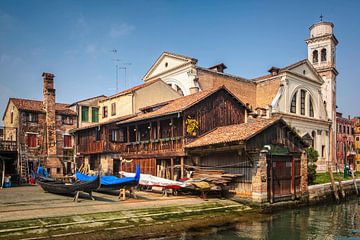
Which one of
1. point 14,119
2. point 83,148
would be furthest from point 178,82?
point 14,119

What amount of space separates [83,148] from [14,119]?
10390mm

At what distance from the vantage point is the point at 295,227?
46.5ft

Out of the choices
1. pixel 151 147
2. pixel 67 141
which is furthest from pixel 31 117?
pixel 151 147

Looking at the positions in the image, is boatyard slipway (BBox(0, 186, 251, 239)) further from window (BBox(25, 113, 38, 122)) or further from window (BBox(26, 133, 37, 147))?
window (BBox(25, 113, 38, 122))

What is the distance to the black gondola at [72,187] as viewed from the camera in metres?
15.7

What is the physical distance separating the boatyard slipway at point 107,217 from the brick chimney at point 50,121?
65.3 ft

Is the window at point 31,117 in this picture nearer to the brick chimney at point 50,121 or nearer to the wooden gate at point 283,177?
the brick chimney at point 50,121

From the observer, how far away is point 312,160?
89.0ft

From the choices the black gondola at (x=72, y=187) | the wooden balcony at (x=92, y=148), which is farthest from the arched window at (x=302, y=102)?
the black gondola at (x=72, y=187)

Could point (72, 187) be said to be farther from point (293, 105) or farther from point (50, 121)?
point (293, 105)

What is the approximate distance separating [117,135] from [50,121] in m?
11.7

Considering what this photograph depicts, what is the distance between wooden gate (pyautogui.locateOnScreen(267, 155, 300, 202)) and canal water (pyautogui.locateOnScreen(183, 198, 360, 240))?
0.91 meters

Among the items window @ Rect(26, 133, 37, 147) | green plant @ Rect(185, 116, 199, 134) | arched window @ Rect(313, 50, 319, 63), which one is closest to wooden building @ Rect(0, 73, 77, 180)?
A: window @ Rect(26, 133, 37, 147)

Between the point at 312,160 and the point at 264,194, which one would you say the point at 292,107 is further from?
the point at 264,194
